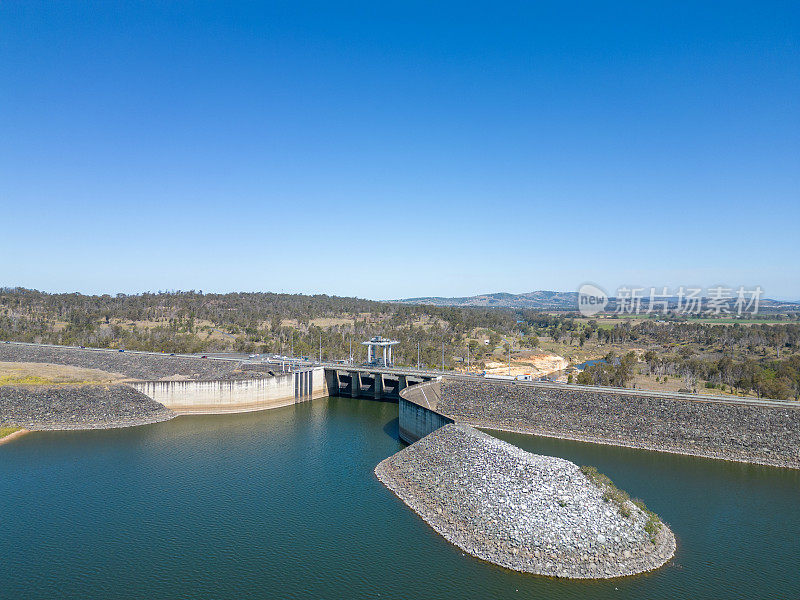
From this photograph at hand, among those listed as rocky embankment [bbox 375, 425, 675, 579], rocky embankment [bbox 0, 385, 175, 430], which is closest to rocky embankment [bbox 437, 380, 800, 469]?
rocky embankment [bbox 375, 425, 675, 579]

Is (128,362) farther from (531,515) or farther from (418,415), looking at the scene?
(531,515)

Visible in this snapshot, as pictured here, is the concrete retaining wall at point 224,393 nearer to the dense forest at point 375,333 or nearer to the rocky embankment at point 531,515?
the dense forest at point 375,333

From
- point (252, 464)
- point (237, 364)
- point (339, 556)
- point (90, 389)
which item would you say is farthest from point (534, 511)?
point (237, 364)

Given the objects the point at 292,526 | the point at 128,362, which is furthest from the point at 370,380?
the point at 292,526

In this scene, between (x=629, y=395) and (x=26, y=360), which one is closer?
(x=629, y=395)

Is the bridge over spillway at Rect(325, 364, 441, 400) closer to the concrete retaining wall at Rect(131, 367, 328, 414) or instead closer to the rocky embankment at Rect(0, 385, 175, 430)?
the concrete retaining wall at Rect(131, 367, 328, 414)

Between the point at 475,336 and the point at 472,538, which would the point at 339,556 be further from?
the point at 475,336
